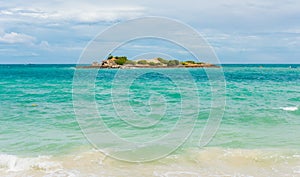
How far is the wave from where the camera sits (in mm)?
9319

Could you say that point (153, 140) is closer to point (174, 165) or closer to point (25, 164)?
point (174, 165)

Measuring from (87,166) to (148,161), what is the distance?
1757 millimetres

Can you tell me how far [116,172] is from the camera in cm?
935

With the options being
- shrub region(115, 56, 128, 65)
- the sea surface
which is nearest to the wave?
the sea surface

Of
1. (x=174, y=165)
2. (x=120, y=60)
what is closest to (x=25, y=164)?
(x=174, y=165)

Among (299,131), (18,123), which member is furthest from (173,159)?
(18,123)

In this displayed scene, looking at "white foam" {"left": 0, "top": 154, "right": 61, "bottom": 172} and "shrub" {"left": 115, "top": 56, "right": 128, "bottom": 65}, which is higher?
"shrub" {"left": 115, "top": 56, "right": 128, "bottom": 65}

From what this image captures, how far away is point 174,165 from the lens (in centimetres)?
991

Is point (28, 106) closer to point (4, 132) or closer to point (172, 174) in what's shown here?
point (4, 132)

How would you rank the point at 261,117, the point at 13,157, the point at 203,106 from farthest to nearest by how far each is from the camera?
the point at 203,106
the point at 261,117
the point at 13,157

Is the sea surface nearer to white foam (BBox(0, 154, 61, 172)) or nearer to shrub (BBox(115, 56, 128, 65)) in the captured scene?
white foam (BBox(0, 154, 61, 172))

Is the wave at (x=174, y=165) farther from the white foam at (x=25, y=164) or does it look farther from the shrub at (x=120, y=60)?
the shrub at (x=120, y=60)

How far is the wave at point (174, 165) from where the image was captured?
932cm

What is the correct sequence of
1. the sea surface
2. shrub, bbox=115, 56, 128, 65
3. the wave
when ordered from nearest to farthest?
the wave < the sea surface < shrub, bbox=115, 56, 128, 65
